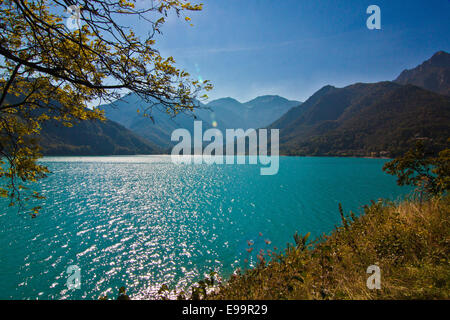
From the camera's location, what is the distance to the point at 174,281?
12.3m

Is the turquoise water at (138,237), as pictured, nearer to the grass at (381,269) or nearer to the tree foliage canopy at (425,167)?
the grass at (381,269)

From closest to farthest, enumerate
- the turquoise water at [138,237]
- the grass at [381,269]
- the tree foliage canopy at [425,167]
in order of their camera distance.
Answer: the grass at [381,269] → the tree foliage canopy at [425,167] → the turquoise water at [138,237]

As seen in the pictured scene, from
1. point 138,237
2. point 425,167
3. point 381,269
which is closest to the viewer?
point 381,269

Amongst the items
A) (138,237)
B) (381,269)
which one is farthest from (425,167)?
(138,237)

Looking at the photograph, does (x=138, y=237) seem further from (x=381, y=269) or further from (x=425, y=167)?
(x=425, y=167)

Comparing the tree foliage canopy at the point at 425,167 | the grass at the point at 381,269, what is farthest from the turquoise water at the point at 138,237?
the tree foliage canopy at the point at 425,167

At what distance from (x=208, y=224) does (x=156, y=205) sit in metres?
12.7

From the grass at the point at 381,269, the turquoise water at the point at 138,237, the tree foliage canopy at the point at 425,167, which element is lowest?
the turquoise water at the point at 138,237

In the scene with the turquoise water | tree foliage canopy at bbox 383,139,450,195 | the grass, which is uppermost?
tree foliage canopy at bbox 383,139,450,195

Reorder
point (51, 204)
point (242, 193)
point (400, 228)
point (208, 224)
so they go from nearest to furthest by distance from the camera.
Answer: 1. point (400, 228)
2. point (208, 224)
3. point (51, 204)
4. point (242, 193)

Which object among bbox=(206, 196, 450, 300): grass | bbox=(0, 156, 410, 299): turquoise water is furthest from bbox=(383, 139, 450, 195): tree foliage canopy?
bbox=(0, 156, 410, 299): turquoise water

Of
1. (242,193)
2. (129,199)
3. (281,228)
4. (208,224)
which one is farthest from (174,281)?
(242,193)

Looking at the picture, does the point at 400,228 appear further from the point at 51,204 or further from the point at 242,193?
the point at 51,204

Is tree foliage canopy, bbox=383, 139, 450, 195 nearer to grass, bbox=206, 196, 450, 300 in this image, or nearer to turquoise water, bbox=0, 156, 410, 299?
grass, bbox=206, 196, 450, 300
